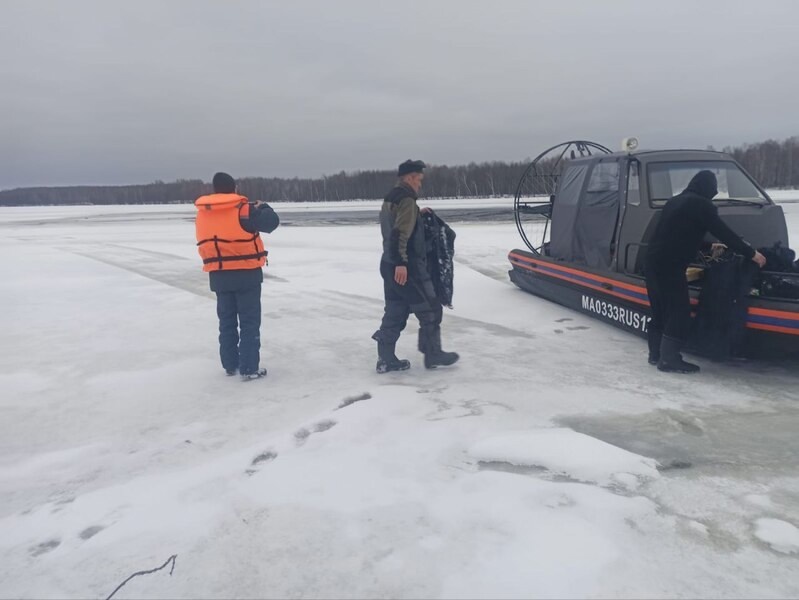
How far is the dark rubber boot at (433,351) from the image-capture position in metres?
4.84

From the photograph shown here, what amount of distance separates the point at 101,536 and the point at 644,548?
2323 mm

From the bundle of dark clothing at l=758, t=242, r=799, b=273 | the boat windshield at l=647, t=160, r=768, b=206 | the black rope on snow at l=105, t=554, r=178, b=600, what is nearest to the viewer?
the black rope on snow at l=105, t=554, r=178, b=600

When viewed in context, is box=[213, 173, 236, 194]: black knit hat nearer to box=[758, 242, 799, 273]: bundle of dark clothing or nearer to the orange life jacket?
the orange life jacket

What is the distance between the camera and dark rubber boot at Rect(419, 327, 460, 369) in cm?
484

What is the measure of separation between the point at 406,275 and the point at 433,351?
0.73 meters

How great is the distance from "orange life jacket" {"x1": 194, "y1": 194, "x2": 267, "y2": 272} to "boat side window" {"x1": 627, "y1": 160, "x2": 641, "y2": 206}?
3.76 metres

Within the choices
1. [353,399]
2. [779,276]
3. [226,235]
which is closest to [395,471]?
[353,399]

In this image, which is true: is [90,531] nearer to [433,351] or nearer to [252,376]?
[252,376]

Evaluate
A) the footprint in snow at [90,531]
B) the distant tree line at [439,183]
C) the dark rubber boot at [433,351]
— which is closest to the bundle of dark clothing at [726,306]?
the dark rubber boot at [433,351]

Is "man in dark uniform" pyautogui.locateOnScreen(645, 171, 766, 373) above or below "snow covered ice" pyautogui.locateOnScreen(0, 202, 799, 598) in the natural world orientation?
above

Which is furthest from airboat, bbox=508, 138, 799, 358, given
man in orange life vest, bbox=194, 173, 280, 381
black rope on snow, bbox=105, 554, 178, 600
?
black rope on snow, bbox=105, 554, 178, 600

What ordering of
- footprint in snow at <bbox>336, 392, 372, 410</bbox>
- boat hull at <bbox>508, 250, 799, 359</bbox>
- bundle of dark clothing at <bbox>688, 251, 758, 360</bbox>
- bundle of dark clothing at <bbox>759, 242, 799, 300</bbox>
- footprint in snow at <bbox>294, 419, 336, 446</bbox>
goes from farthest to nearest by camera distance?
bundle of dark clothing at <bbox>759, 242, 799, 300</bbox>, bundle of dark clothing at <bbox>688, 251, 758, 360</bbox>, boat hull at <bbox>508, 250, 799, 359</bbox>, footprint in snow at <bbox>336, 392, 372, 410</bbox>, footprint in snow at <bbox>294, 419, 336, 446</bbox>

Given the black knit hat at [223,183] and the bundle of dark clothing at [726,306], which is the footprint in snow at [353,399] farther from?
the bundle of dark clothing at [726,306]

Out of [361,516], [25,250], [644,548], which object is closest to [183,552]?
[361,516]
